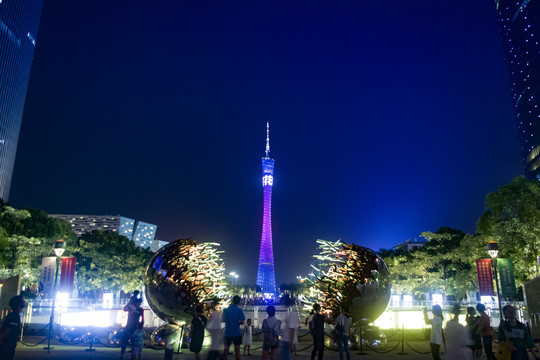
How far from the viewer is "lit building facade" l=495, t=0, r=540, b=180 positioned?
271 ft

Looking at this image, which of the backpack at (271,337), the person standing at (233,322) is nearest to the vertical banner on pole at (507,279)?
the backpack at (271,337)

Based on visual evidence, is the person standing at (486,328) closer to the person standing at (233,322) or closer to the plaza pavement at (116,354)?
the plaza pavement at (116,354)

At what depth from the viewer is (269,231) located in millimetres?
86625

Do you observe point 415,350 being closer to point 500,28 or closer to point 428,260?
point 428,260

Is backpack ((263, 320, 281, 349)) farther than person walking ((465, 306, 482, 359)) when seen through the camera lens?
Yes

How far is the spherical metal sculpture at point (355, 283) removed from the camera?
1241cm

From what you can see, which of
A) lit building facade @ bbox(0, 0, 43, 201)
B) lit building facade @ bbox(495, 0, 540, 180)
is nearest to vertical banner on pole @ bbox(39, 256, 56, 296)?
lit building facade @ bbox(0, 0, 43, 201)

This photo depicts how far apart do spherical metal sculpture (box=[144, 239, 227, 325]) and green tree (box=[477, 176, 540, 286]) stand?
20.8 m

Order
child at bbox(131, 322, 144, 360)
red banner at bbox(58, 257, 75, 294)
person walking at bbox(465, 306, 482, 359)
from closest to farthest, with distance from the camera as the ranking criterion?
person walking at bbox(465, 306, 482, 359) < child at bbox(131, 322, 144, 360) < red banner at bbox(58, 257, 75, 294)

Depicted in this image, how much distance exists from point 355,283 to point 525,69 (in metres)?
95.5

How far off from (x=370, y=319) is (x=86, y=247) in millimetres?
42154

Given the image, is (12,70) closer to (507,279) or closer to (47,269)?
(47,269)

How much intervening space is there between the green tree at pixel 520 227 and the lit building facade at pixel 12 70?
86732mm

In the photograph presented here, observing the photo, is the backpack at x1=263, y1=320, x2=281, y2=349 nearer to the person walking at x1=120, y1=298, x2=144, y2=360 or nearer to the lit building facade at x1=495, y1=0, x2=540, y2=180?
the person walking at x1=120, y1=298, x2=144, y2=360
